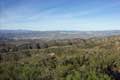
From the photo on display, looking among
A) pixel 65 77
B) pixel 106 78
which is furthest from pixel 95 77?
pixel 65 77

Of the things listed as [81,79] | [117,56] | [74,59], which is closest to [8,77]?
[81,79]

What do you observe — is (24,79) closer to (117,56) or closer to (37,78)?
(37,78)

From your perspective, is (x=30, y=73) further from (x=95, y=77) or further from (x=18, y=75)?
(x=95, y=77)

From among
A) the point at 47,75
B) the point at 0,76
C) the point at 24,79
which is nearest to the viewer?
the point at 0,76

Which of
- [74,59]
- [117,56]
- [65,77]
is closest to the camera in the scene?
[65,77]

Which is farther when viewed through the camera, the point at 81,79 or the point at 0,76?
the point at 81,79

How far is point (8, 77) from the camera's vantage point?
17.1m

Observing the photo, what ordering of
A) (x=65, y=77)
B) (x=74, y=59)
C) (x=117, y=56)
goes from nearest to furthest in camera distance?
(x=65, y=77), (x=74, y=59), (x=117, y=56)

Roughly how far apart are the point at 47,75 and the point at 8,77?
147 inches

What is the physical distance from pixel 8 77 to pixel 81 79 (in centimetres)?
709

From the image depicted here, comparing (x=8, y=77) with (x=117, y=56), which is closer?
(x=8, y=77)

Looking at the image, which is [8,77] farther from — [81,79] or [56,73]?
[81,79]

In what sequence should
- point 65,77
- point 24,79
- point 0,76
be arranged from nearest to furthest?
point 0,76 < point 24,79 < point 65,77

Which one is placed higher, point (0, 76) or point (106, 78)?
point (0, 76)
